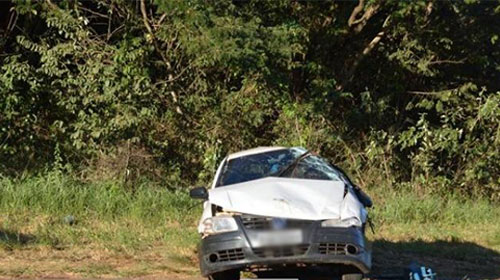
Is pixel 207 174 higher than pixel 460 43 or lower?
lower

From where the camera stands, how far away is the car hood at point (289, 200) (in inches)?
276

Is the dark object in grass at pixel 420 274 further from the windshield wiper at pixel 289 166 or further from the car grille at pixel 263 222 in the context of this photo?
the car grille at pixel 263 222

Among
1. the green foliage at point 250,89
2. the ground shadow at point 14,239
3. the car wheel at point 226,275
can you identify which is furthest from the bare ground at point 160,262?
the green foliage at point 250,89

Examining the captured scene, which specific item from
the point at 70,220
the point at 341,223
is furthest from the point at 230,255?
the point at 70,220

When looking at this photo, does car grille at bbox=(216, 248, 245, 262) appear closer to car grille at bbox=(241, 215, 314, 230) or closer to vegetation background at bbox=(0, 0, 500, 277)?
car grille at bbox=(241, 215, 314, 230)

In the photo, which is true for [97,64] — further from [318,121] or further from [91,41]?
Answer: [318,121]

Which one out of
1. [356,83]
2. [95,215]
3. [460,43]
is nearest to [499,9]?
[460,43]

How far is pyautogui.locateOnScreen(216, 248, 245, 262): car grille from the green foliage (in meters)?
5.16

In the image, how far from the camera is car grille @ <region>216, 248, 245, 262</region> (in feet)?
22.4

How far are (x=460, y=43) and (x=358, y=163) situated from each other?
3544 mm

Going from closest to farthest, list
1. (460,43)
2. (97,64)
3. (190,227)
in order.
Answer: (190,227) < (97,64) < (460,43)

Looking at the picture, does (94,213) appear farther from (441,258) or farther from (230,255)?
(441,258)

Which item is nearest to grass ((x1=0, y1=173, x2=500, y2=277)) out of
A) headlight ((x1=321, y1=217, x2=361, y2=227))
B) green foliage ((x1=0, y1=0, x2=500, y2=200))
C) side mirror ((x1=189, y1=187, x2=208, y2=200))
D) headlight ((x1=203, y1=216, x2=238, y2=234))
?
green foliage ((x1=0, y1=0, x2=500, y2=200))

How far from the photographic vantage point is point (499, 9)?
14133 mm
